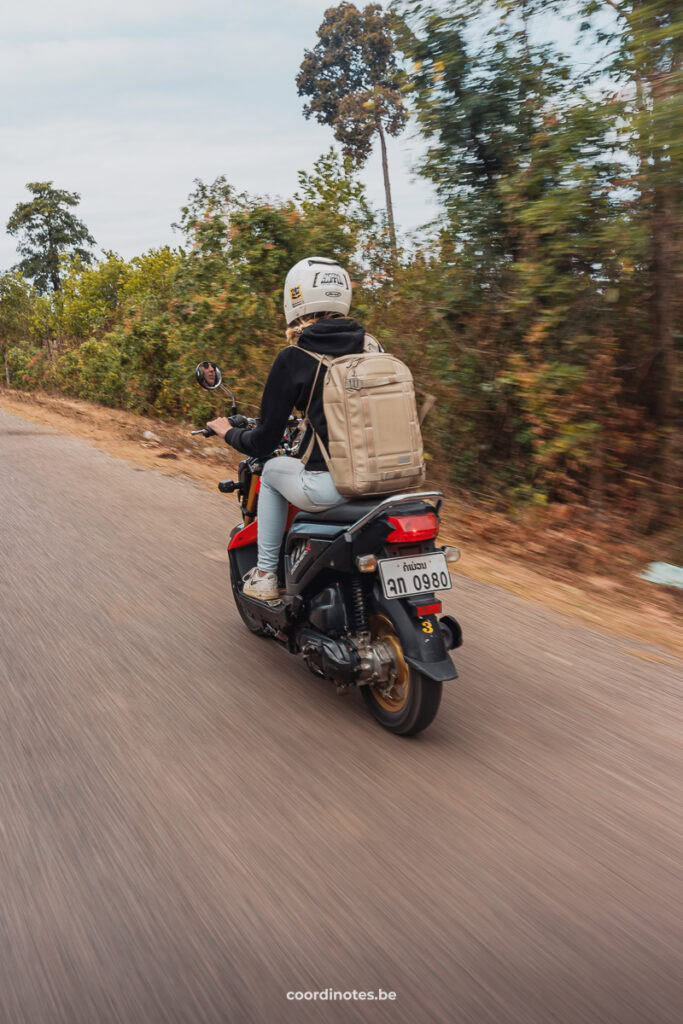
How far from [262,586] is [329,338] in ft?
4.53

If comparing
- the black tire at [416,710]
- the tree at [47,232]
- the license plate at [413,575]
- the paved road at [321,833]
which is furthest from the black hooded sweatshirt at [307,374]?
the tree at [47,232]

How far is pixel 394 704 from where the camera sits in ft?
12.3

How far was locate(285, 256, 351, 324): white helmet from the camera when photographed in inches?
155

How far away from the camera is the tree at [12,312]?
111ft

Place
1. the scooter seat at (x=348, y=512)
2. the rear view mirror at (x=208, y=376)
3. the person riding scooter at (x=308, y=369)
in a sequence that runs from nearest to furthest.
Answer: the scooter seat at (x=348, y=512), the person riding scooter at (x=308, y=369), the rear view mirror at (x=208, y=376)

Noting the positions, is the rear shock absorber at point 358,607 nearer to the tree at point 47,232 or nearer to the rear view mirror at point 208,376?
the rear view mirror at point 208,376

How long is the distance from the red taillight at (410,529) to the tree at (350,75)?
128 ft

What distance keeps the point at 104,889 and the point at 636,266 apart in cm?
633

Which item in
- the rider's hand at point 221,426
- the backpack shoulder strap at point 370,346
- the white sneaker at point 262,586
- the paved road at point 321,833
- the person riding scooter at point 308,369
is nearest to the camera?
the paved road at point 321,833

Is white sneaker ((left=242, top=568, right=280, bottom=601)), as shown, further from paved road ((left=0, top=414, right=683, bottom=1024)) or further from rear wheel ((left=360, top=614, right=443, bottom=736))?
rear wheel ((left=360, top=614, right=443, bottom=736))

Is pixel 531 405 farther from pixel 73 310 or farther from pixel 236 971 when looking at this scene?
pixel 73 310

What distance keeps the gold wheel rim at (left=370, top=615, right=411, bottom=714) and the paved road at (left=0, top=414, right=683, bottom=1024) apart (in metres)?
0.14

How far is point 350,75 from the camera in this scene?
42.3 meters

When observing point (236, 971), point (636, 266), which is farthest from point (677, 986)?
point (636, 266)
